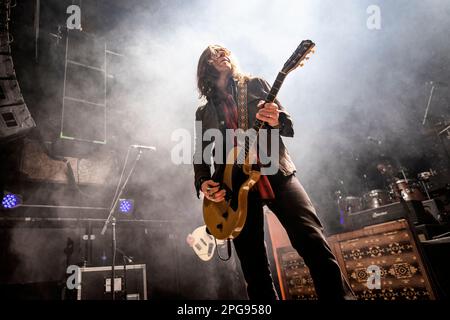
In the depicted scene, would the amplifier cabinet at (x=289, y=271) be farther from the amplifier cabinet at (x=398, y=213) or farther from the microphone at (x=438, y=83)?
the microphone at (x=438, y=83)

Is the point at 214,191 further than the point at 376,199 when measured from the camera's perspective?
No

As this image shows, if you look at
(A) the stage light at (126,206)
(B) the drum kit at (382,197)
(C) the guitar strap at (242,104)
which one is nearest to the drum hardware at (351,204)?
(B) the drum kit at (382,197)

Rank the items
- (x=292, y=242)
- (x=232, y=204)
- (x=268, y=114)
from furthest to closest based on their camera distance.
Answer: (x=232, y=204)
(x=268, y=114)
(x=292, y=242)

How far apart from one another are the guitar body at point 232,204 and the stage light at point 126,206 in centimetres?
426

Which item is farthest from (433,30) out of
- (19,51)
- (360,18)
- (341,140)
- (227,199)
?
(19,51)

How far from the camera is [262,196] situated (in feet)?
5.14

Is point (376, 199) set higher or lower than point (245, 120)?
lower

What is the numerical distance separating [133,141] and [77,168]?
138 centimetres

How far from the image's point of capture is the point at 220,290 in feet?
18.9

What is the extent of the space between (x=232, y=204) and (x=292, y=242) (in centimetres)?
45

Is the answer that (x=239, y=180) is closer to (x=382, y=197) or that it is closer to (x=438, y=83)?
(x=382, y=197)

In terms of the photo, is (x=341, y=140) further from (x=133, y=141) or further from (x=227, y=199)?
(x=227, y=199)

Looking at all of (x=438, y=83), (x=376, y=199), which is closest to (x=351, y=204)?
(x=376, y=199)

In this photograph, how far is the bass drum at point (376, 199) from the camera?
194 inches
